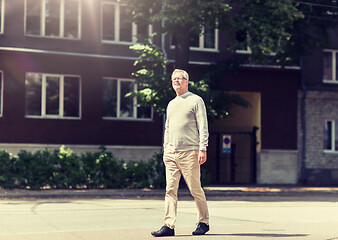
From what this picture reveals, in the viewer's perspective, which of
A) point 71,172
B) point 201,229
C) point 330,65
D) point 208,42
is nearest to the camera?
point 201,229

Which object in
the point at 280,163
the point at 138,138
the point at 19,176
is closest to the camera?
the point at 19,176

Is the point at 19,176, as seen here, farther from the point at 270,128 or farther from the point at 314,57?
the point at 314,57

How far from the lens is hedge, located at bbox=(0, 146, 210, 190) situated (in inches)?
725

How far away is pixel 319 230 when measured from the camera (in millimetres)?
8914

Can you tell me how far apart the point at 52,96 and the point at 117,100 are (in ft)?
8.74

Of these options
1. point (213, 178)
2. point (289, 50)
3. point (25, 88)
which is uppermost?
point (289, 50)

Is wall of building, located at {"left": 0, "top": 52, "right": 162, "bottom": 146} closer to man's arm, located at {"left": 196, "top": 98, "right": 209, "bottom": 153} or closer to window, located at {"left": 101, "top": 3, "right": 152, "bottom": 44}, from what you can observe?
window, located at {"left": 101, "top": 3, "right": 152, "bottom": 44}

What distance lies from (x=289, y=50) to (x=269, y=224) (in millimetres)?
14153

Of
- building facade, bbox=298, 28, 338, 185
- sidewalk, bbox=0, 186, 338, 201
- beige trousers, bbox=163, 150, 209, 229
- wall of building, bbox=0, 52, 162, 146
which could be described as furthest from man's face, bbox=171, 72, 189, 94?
building facade, bbox=298, 28, 338, 185

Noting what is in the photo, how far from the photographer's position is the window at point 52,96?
2430 cm

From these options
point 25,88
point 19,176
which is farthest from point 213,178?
point 19,176

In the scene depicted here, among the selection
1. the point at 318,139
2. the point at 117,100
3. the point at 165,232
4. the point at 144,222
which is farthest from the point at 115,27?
the point at 165,232

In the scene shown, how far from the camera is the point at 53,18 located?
24.7 metres

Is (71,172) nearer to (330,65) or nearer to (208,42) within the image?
(208,42)
